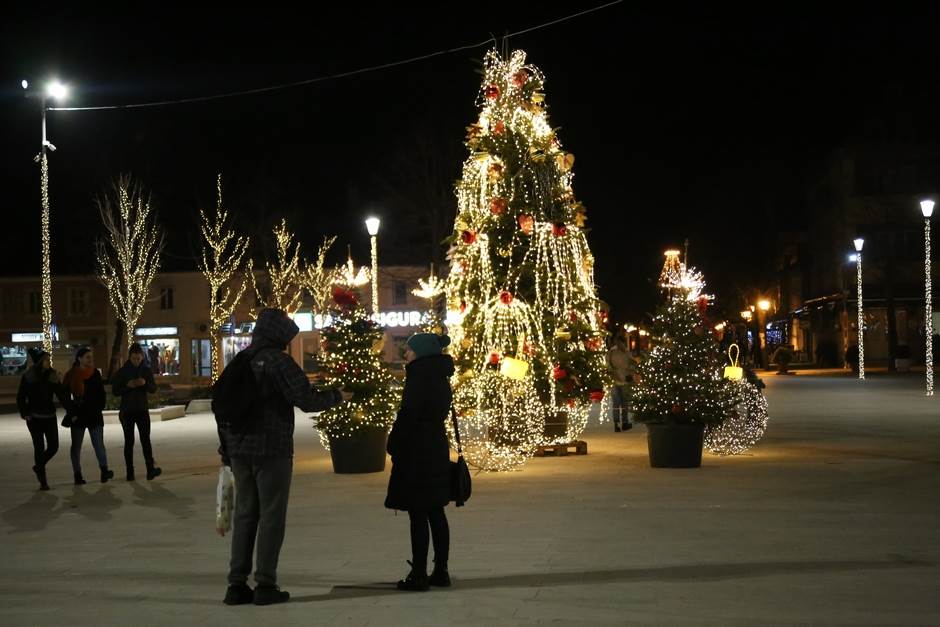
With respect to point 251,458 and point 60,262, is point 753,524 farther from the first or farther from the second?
point 60,262

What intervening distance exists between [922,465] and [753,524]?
18.5 feet

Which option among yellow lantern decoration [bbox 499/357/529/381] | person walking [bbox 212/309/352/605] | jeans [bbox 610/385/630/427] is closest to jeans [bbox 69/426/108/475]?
yellow lantern decoration [bbox 499/357/529/381]

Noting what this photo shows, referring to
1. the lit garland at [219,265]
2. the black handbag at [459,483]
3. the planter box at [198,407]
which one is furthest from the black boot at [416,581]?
the lit garland at [219,265]

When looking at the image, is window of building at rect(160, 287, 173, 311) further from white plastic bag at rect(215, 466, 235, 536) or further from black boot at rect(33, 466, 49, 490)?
white plastic bag at rect(215, 466, 235, 536)

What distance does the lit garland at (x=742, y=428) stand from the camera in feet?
56.6

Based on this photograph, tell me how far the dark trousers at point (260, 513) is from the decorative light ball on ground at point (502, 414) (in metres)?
Answer: 8.02

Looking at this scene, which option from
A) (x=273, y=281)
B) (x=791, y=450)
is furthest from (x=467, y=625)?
(x=273, y=281)

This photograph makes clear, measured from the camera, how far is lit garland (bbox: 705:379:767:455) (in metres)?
17.3

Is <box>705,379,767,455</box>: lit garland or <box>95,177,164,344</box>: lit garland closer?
<box>705,379,767,455</box>: lit garland

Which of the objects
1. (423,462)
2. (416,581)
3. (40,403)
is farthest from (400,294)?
(416,581)

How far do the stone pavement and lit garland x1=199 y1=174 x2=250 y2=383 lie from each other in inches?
1413

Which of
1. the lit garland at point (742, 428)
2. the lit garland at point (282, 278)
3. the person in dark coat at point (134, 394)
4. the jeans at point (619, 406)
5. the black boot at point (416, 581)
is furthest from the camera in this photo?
the lit garland at point (282, 278)

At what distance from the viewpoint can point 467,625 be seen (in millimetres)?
7188

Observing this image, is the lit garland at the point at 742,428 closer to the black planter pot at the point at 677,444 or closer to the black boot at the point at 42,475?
the black planter pot at the point at 677,444
